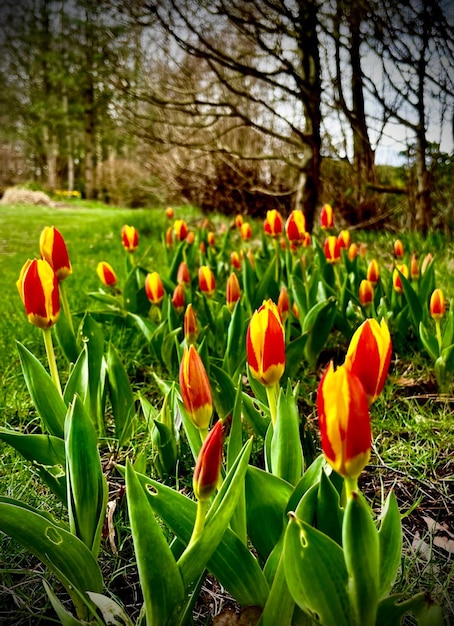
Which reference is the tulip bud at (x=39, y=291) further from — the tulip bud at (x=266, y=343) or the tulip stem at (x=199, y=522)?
the tulip stem at (x=199, y=522)

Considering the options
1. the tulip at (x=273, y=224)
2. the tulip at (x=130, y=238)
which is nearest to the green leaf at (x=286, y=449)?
the tulip at (x=273, y=224)

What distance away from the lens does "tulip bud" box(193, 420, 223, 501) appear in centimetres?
71

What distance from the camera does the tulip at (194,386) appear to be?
85cm

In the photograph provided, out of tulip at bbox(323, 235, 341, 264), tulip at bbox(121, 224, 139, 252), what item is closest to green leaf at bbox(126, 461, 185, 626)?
tulip at bbox(323, 235, 341, 264)

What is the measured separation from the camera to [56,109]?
12.6m

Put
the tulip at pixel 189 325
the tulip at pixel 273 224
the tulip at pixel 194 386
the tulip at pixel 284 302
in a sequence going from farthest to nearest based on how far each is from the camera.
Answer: the tulip at pixel 273 224 < the tulip at pixel 284 302 < the tulip at pixel 189 325 < the tulip at pixel 194 386

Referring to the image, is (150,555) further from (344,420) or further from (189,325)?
(189,325)

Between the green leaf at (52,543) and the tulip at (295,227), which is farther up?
the tulip at (295,227)

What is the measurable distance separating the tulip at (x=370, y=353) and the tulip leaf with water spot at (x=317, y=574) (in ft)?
0.73

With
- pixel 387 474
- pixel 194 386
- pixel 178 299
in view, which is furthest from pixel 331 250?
pixel 194 386

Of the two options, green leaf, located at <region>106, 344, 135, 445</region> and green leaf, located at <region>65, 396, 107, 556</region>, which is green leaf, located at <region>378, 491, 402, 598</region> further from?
green leaf, located at <region>106, 344, 135, 445</region>

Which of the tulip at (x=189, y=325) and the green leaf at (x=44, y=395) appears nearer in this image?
the green leaf at (x=44, y=395)

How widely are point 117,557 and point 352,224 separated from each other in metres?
5.12

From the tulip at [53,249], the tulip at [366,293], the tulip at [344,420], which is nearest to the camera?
the tulip at [344,420]
